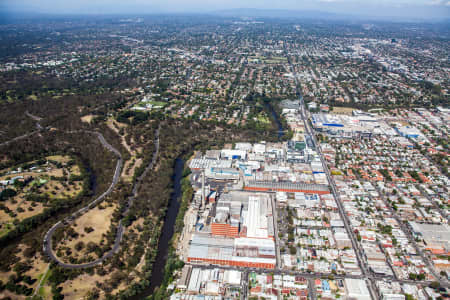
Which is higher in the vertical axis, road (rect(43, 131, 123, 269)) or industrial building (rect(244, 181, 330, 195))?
industrial building (rect(244, 181, 330, 195))

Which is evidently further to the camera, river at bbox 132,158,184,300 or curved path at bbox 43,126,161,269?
curved path at bbox 43,126,161,269

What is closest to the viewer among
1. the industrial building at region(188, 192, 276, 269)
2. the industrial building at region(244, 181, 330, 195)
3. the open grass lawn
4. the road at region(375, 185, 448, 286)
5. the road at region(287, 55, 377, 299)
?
the road at region(287, 55, 377, 299)

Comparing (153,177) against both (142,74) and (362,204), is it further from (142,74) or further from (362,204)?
(142,74)

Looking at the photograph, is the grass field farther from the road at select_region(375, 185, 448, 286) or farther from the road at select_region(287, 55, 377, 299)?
the road at select_region(375, 185, 448, 286)

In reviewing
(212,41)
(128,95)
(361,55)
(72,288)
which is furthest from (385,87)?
(212,41)

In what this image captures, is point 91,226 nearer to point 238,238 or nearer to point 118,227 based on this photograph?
point 118,227

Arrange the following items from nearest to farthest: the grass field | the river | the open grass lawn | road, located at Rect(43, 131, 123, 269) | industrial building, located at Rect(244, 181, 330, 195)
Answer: the river < road, located at Rect(43, 131, 123, 269) < the open grass lawn < the grass field < industrial building, located at Rect(244, 181, 330, 195)

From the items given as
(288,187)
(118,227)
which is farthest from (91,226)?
(288,187)

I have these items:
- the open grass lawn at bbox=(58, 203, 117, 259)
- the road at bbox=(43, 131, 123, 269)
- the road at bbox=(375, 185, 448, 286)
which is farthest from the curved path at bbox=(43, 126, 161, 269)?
the road at bbox=(375, 185, 448, 286)

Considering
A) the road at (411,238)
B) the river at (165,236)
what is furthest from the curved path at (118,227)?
the road at (411,238)
